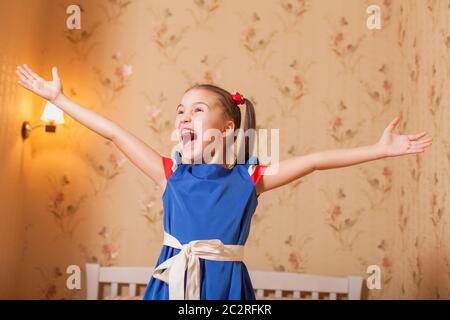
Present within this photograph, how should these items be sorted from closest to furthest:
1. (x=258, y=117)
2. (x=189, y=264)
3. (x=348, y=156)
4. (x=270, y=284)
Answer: (x=189, y=264) < (x=348, y=156) < (x=270, y=284) < (x=258, y=117)

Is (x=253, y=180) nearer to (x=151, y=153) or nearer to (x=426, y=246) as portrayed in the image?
(x=151, y=153)

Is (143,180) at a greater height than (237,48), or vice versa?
(237,48)

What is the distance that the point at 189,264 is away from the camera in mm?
1077

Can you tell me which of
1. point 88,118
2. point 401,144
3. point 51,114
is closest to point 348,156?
point 401,144

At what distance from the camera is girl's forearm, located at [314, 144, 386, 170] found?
117 centimetres

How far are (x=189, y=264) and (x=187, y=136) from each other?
0.30 m

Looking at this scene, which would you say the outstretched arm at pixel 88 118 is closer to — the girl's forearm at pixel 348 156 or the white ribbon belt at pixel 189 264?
the white ribbon belt at pixel 189 264

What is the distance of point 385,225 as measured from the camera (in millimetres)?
2352

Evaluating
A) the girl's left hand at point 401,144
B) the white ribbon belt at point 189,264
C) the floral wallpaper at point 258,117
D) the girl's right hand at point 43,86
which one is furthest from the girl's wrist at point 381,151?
the floral wallpaper at point 258,117

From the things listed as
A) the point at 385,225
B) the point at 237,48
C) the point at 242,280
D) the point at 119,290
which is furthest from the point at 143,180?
the point at 242,280

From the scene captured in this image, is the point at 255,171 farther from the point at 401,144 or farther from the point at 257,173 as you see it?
the point at 401,144

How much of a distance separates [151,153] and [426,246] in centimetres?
138

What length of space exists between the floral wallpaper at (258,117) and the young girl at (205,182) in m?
1.15

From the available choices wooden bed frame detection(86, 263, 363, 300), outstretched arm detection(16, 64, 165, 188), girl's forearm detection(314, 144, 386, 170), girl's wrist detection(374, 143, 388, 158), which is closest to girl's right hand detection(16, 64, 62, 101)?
outstretched arm detection(16, 64, 165, 188)
